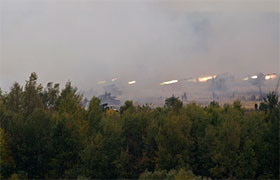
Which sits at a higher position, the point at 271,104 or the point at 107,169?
the point at 271,104

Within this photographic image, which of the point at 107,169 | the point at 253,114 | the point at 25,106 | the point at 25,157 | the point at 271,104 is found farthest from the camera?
the point at 271,104

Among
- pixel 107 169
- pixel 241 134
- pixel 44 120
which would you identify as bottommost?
pixel 107 169

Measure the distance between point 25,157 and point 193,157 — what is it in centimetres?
1834

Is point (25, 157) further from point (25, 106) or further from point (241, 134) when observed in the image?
point (241, 134)

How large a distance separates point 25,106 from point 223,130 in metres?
27.8

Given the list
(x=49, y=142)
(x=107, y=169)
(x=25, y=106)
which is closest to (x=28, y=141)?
(x=49, y=142)

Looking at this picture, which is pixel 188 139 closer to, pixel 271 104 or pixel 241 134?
pixel 241 134

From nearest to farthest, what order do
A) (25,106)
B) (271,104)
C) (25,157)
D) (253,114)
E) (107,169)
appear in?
(25,157)
(107,169)
(253,114)
(25,106)
(271,104)

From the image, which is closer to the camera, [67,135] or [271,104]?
[67,135]

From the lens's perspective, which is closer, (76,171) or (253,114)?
(76,171)

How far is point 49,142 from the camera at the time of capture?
4322 centimetres

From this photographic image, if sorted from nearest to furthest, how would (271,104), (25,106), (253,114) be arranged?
1. (253,114)
2. (25,106)
3. (271,104)

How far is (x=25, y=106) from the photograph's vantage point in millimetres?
56531

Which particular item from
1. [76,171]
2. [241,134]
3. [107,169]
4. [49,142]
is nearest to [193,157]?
[241,134]
